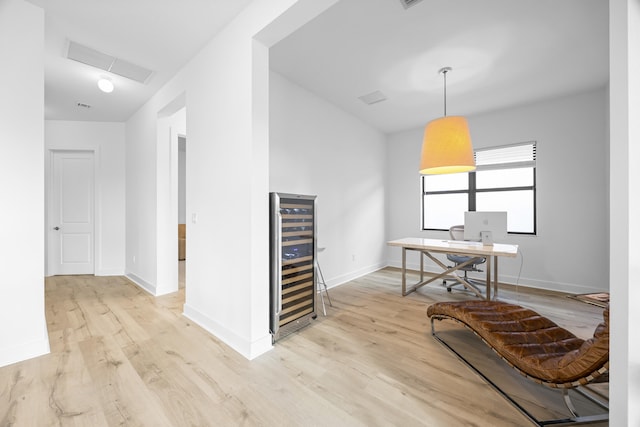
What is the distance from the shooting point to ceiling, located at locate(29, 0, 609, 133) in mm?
2170

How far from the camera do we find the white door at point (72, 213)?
454 centimetres

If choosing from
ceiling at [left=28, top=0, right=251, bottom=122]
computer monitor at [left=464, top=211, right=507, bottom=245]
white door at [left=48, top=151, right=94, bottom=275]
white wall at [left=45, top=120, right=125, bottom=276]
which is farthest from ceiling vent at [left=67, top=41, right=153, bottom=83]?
computer monitor at [left=464, top=211, right=507, bottom=245]

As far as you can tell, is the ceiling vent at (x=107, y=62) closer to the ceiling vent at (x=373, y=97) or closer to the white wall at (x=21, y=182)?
the white wall at (x=21, y=182)

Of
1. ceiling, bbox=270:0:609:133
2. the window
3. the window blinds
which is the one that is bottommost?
the window

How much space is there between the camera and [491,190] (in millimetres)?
4586

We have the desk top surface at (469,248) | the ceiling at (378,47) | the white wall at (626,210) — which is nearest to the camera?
the white wall at (626,210)

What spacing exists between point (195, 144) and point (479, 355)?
3281mm

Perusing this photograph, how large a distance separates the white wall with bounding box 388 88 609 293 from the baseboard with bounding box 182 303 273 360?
4183 millimetres

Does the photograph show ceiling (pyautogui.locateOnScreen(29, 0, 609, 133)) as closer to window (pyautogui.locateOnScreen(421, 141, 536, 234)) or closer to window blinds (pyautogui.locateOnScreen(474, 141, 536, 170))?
window blinds (pyautogui.locateOnScreen(474, 141, 536, 170))

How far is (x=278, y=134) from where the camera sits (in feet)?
10.8

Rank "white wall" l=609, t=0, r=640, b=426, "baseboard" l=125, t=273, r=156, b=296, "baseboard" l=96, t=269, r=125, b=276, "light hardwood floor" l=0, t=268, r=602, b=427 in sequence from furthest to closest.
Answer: "baseboard" l=96, t=269, r=125, b=276, "baseboard" l=125, t=273, r=156, b=296, "light hardwood floor" l=0, t=268, r=602, b=427, "white wall" l=609, t=0, r=640, b=426

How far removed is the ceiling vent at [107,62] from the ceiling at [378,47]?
70mm

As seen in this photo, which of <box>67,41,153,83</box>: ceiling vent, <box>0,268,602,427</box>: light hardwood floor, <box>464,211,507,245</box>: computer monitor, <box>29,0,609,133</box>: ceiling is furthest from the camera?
<box>464,211,507,245</box>: computer monitor


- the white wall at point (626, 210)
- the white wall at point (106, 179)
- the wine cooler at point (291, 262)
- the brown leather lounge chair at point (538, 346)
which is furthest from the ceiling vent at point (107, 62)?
the brown leather lounge chair at point (538, 346)
